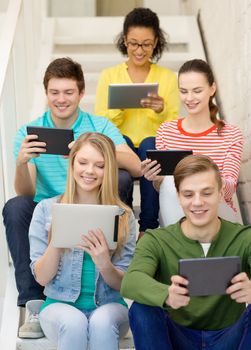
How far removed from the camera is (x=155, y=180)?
10.4 feet

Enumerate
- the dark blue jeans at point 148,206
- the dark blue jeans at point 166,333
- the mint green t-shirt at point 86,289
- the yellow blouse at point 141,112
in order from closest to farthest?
1. the dark blue jeans at point 166,333
2. the mint green t-shirt at point 86,289
3. the dark blue jeans at point 148,206
4. the yellow blouse at point 141,112

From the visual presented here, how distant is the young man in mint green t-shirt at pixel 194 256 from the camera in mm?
2496

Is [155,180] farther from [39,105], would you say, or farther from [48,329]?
[39,105]

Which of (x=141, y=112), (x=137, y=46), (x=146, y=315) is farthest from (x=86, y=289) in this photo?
(x=137, y=46)

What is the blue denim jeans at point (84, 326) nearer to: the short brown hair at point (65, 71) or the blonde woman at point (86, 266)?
the blonde woman at point (86, 266)

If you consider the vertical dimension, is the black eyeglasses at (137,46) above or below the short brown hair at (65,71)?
above

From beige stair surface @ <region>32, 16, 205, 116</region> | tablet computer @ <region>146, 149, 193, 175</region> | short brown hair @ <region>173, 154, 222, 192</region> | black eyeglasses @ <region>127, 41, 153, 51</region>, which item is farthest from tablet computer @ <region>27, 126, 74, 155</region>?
beige stair surface @ <region>32, 16, 205, 116</region>

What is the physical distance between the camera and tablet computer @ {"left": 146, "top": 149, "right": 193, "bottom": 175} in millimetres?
2977

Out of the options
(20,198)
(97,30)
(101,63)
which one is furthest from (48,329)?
(97,30)

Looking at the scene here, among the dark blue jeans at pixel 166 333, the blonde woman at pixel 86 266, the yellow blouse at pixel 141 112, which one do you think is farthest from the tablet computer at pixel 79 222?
the yellow blouse at pixel 141 112

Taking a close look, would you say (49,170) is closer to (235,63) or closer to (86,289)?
(86,289)

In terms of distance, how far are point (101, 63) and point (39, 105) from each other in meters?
0.72

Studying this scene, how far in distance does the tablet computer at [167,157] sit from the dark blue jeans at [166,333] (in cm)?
66

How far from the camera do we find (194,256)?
2619mm
